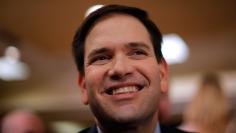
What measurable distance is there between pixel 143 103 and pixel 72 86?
155 inches

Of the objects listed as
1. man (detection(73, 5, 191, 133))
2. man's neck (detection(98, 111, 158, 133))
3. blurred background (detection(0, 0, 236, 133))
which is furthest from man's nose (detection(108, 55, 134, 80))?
blurred background (detection(0, 0, 236, 133))

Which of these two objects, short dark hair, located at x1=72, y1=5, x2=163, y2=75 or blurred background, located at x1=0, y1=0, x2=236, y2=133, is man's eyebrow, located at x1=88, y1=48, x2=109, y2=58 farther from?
blurred background, located at x1=0, y1=0, x2=236, y2=133

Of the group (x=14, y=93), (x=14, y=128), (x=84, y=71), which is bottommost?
(x=14, y=93)

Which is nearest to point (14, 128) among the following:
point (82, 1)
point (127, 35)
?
point (127, 35)

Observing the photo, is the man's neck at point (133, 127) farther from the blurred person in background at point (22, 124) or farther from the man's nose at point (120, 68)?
the blurred person in background at point (22, 124)

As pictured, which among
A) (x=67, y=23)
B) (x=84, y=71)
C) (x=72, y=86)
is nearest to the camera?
(x=84, y=71)

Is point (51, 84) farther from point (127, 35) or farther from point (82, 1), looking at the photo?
point (127, 35)

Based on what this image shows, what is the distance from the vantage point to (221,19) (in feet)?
12.8

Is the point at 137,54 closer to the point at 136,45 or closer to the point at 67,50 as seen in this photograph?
the point at 136,45

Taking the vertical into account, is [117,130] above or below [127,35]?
below

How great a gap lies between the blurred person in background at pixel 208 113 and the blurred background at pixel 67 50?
1215 millimetres

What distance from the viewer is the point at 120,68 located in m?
1.00

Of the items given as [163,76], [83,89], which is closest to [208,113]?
[163,76]

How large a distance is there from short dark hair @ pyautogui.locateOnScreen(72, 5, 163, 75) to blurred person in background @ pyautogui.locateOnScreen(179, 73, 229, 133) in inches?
19.4
